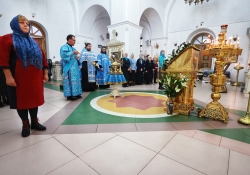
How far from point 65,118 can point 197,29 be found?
1174cm

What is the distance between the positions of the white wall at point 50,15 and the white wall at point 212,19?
8.41m

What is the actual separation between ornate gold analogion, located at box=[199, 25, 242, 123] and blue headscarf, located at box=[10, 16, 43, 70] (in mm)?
2916

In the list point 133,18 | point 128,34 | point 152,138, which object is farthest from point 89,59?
point 133,18

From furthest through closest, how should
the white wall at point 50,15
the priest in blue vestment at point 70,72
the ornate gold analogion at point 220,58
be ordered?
1. the white wall at point 50,15
2. the priest in blue vestment at point 70,72
3. the ornate gold analogion at point 220,58

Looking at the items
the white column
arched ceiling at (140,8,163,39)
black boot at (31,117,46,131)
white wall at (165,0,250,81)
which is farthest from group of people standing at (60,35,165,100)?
white wall at (165,0,250,81)

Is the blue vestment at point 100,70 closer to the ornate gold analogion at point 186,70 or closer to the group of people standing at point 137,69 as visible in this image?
the group of people standing at point 137,69

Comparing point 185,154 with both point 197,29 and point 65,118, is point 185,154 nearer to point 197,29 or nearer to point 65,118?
point 65,118

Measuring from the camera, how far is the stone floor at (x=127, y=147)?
1315mm

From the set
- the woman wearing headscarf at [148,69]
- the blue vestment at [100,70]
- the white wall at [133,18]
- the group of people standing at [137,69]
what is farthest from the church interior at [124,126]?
the white wall at [133,18]

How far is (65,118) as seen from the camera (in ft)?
8.63

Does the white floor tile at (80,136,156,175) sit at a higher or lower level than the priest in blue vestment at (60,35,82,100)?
lower

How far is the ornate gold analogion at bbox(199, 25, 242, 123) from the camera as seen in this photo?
7.54 feet

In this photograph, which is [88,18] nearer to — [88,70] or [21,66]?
[88,70]

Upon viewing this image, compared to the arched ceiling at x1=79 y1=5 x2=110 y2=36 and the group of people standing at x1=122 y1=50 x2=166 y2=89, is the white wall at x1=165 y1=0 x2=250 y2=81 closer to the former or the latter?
the group of people standing at x1=122 y1=50 x2=166 y2=89
